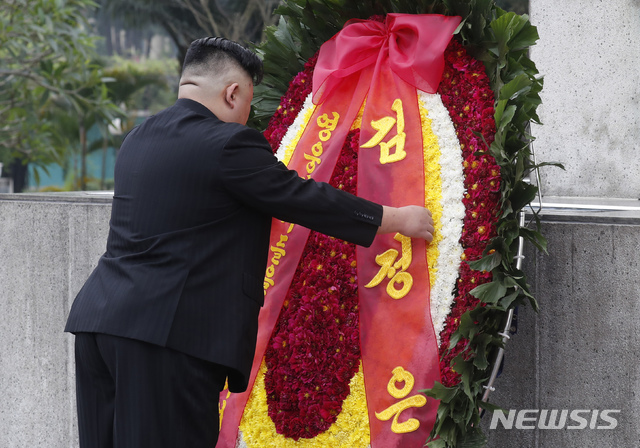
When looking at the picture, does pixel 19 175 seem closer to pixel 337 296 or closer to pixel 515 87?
pixel 337 296

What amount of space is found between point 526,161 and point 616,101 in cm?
175

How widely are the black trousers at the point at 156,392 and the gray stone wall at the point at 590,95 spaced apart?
2.45 m

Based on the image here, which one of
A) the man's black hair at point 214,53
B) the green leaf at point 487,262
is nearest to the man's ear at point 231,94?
the man's black hair at point 214,53

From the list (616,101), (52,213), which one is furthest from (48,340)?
(616,101)

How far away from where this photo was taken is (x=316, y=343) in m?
2.39

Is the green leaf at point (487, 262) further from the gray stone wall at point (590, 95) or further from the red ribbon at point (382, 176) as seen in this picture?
the gray stone wall at point (590, 95)

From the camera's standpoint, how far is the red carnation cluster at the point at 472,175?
2.19 m

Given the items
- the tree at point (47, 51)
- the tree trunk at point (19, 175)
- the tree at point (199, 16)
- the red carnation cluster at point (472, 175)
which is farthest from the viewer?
the tree trunk at point (19, 175)

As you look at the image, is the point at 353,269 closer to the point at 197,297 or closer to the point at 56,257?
the point at 197,297

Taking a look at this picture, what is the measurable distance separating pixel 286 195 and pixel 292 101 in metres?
0.84

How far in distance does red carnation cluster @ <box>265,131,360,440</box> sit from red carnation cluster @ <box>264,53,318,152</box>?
1.46 feet

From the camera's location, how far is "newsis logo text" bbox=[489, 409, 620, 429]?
2.35 meters

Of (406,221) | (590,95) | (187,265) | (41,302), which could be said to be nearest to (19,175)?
(41,302)

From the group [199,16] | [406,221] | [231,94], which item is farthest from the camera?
[199,16]
